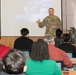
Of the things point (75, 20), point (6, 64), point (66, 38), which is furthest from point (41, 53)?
point (75, 20)

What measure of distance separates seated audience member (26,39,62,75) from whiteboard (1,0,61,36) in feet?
17.8

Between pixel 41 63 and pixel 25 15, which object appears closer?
pixel 41 63

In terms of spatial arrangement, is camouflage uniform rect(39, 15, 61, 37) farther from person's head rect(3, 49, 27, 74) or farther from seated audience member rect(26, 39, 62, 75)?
person's head rect(3, 49, 27, 74)

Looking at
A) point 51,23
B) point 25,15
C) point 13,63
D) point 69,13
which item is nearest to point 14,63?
point 13,63

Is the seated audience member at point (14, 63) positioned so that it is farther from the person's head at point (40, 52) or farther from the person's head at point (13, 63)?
the person's head at point (40, 52)

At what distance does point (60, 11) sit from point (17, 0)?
1.54 metres

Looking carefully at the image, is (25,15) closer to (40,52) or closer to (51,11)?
(51,11)

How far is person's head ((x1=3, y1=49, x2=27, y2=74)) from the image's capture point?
6.54 feet

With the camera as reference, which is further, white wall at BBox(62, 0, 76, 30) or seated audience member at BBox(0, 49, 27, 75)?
white wall at BBox(62, 0, 76, 30)

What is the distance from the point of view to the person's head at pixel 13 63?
1992 millimetres

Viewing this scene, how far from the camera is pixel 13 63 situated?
199 centimetres

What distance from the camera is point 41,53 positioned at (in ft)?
10.2

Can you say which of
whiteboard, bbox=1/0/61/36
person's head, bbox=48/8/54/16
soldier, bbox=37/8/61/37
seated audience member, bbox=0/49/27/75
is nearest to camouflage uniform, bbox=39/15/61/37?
soldier, bbox=37/8/61/37

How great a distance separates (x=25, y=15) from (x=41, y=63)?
5.66 meters
